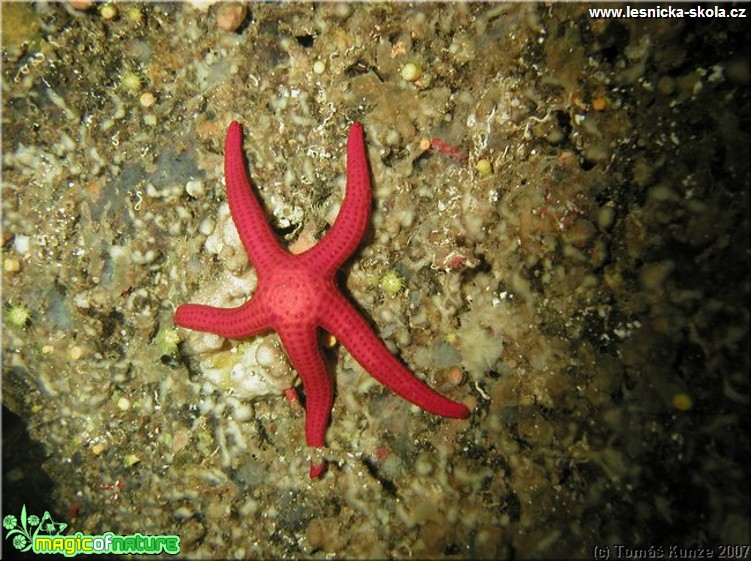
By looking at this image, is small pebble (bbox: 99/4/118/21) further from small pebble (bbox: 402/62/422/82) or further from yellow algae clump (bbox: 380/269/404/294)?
yellow algae clump (bbox: 380/269/404/294)

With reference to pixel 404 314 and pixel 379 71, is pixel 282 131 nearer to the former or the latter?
pixel 379 71

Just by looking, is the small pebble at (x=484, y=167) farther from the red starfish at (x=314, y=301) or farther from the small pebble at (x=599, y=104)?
the red starfish at (x=314, y=301)

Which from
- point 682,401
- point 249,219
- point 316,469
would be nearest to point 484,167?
point 249,219

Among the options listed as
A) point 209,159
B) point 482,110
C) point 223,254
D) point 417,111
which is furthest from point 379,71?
point 223,254

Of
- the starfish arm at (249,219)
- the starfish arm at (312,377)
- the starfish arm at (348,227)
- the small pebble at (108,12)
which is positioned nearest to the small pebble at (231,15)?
the small pebble at (108,12)

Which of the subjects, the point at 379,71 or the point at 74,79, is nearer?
the point at 379,71

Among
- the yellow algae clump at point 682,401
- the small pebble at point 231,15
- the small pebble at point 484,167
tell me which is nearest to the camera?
the yellow algae clump at point 682,401
